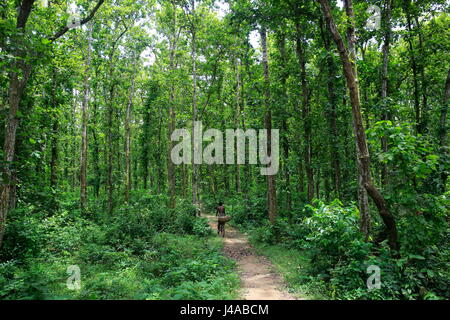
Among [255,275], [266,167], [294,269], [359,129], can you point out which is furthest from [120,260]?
[359,129]

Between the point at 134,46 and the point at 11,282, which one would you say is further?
the point at 134,46

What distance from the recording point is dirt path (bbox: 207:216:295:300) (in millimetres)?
6350

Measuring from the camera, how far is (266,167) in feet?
43.3

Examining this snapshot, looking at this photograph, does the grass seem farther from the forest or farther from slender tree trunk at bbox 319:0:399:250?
slender tree trunk at bbox 319:0:399:250

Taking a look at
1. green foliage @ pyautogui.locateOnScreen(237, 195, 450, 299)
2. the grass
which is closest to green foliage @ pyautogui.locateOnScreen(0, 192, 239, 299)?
the grass

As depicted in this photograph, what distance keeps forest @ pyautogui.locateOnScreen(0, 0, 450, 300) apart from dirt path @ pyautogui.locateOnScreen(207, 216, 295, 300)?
0.35 ft

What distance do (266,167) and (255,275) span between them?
614 cm

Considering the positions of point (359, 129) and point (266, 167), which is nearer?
point (359, 129)

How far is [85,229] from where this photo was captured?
12.9 m

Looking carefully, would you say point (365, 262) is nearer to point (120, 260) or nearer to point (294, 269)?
point (294, 269)
